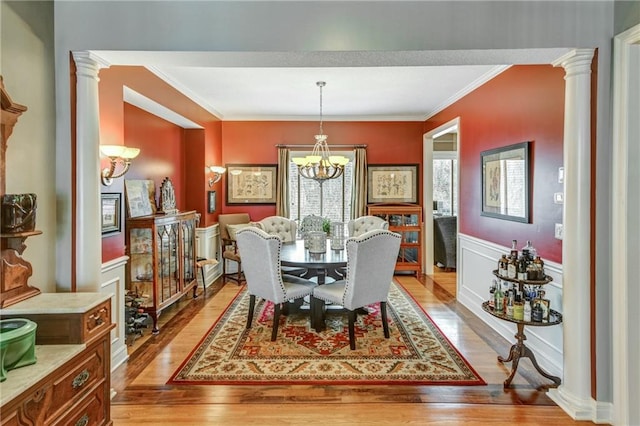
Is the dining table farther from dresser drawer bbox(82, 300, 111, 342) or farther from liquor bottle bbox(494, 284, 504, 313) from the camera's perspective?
dresser drawer bbox(82, 300, 111, 342)

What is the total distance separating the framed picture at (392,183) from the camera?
6.37m

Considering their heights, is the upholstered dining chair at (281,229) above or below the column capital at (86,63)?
below

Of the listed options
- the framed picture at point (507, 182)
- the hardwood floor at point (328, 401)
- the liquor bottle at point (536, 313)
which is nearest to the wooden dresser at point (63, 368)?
the hardwood floor at point (328, 401)

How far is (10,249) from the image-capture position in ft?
6.33

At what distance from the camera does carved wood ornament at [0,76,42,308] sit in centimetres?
186

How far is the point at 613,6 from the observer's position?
2.24 meters

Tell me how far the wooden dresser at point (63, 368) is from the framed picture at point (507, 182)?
3.34 m

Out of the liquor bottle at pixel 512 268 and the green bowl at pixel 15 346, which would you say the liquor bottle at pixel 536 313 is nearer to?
the liquor bottle at pixel 512 268

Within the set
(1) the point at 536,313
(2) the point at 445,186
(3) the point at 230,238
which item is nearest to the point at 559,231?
(1) the point at 536,313

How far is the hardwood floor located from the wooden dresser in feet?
1.57

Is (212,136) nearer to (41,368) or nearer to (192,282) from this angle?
(192,282)

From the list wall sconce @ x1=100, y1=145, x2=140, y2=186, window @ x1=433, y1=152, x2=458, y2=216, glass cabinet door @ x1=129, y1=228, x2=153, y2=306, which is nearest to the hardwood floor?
glass cabinet door @ x1=129, y1=228, x2=153, y2=306

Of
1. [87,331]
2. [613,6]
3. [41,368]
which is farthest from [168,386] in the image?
[613,6]

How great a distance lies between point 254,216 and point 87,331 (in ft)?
15.1
